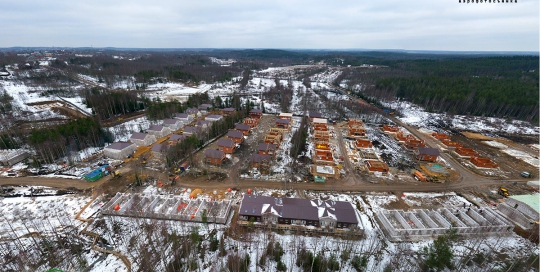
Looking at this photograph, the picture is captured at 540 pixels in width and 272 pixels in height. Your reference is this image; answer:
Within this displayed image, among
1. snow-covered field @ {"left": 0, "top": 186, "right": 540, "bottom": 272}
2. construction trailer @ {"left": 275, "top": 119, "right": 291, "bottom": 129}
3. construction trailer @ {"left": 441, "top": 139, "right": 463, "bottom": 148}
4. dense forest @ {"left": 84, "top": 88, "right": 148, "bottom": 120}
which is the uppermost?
dense forest @ {"left": 84, "top": 88, "right": 148, "bottom": 120}

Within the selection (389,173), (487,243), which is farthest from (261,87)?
(487,243)

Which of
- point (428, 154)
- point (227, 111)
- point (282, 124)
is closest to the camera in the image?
point (428, 154)

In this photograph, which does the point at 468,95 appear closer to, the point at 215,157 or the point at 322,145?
the point at 322,145

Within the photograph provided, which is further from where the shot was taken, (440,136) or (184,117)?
(184,117)

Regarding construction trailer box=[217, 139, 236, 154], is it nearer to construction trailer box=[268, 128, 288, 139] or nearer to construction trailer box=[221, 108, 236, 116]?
construction trailer box=[268, 128, 288, 139]

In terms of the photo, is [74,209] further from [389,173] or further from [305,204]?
[389,173]

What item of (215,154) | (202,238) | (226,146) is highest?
(215,154)

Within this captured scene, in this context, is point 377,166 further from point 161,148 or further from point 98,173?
point 98,173

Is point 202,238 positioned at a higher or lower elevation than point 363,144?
lower

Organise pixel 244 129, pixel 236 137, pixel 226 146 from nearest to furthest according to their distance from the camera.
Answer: pixel 226 146 → pixel 236 137 → pixel 244 129

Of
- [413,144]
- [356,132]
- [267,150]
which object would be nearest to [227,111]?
[267,150]

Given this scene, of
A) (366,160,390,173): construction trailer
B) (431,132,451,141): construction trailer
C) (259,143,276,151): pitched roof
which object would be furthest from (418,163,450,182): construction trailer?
(259,143,276,151): pitched roof
